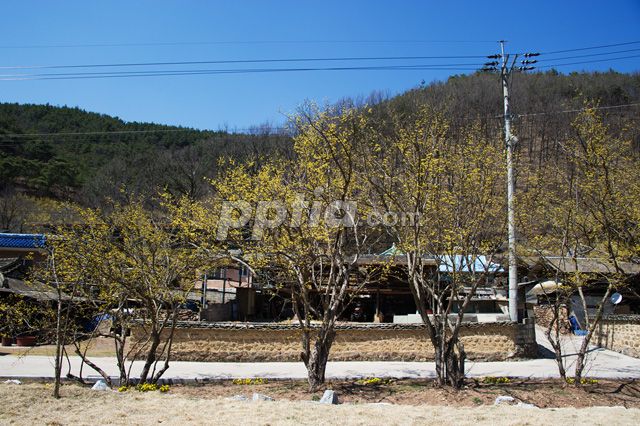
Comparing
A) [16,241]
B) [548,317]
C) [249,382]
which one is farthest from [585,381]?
[16,241]

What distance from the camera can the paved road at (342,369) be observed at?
35.2 ft

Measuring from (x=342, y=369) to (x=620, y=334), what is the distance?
928cm

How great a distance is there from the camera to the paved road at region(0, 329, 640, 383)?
10.7 meters

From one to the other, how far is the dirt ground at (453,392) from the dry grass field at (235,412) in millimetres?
516

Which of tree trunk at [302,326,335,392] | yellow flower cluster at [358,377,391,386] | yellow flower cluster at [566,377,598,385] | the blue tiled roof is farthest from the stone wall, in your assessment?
the blue tiled roof

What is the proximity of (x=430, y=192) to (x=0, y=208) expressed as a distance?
134 feet

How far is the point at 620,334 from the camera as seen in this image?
14.2 metres

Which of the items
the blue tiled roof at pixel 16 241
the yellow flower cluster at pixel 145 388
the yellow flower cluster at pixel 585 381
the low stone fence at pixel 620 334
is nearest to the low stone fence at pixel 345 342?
the low stone fence at pixel 620 334

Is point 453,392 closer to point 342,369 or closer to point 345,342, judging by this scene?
point 342,369

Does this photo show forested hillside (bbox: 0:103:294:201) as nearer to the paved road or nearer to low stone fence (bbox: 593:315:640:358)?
the paved road

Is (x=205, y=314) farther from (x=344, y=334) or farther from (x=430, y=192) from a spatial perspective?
(x=430, y=192)

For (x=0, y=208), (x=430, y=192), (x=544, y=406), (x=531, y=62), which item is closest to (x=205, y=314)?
(x=430, y=192)

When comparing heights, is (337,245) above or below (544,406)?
above

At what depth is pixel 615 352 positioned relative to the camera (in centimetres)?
1413
